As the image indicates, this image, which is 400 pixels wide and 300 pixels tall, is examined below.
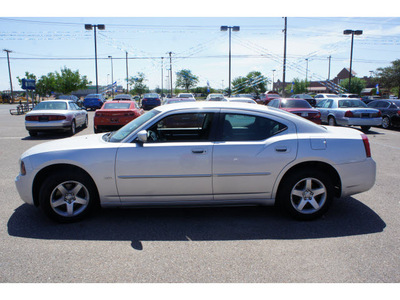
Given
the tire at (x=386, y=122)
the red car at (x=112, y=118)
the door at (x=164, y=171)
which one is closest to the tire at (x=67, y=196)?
the door at (x=164, y=171)

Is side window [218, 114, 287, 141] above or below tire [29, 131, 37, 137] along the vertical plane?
above

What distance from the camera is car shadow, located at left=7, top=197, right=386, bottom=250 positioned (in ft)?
12.6

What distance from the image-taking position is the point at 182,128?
5.12 metres

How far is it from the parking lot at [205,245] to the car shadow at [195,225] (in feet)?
0.04

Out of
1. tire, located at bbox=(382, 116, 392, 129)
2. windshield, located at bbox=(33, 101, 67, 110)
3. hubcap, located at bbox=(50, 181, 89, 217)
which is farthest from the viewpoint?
tire, located at bbox=(382, 116, 392, 129)

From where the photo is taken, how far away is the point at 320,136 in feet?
14.0

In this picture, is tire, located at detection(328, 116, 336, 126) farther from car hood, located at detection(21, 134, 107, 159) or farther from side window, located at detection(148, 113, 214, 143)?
car hood, located at detection(21, 134, 107, 159)

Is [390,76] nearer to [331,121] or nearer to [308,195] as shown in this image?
[331,121]

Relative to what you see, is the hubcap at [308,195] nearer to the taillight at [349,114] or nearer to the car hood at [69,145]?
the car hood at [69,145]

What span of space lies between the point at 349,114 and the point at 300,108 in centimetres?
240

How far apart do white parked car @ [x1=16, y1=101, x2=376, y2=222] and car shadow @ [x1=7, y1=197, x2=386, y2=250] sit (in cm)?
22

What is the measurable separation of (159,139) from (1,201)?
9.11ft

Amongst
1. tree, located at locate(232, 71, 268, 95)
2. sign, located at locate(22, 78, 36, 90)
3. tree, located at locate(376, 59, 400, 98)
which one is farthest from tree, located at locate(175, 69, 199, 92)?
sign, located at locate(22, 78, 36, 90)

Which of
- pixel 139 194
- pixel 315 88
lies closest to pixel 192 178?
pixel 139 194
